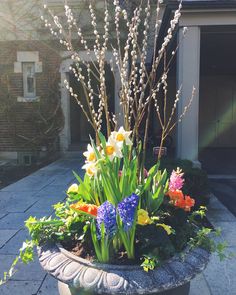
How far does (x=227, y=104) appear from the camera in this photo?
1461 cm

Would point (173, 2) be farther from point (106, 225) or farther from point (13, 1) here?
point (13, 1)

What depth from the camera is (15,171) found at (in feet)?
31.8

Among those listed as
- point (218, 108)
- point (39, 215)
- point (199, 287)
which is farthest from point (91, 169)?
point (218, 108)

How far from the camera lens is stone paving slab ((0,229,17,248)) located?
423 cm

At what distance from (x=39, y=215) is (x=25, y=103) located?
7.30 meters

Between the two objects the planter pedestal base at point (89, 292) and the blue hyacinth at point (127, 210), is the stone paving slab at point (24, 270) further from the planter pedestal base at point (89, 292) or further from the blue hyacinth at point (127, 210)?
the blue hyacinth at point (127, 210)

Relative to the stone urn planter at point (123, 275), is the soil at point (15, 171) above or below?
below

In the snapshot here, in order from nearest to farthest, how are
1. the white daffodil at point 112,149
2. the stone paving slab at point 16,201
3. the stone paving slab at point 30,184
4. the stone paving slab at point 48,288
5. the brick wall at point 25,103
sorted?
the white daffodil at point 112,149, the stone paving slab at point 48,288, the stone paving slab at point 16,201, the stone paving slab at point 30,184, the brick wall at point 25,103

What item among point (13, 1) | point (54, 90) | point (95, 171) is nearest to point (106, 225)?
point (95, 171)

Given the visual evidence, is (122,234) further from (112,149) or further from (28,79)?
(28,79)

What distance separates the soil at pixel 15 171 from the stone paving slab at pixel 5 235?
10.0 ft

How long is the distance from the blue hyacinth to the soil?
5.96 metres

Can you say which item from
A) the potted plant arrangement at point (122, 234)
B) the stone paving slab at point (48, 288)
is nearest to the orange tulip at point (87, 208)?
the potted plant arrangement at point (122, 234)

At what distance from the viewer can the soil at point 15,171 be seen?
8297mm
